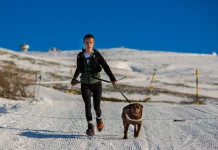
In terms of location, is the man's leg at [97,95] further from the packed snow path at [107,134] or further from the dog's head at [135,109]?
the dog's head at [135,109]

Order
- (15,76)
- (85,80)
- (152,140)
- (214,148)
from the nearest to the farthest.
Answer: (214,148)
(152,140)
(85,80)
(15,76)

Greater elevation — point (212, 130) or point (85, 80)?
point (85, 80)

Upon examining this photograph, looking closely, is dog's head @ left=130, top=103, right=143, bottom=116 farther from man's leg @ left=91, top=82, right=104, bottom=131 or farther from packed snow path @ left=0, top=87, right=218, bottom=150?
man's leg @ left=91, top=82, right=104, bottom=131

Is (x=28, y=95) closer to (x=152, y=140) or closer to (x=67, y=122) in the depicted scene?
(x=67, y=122)

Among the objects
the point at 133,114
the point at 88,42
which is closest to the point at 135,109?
the point at 133,114

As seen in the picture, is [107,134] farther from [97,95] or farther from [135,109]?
[135,109]

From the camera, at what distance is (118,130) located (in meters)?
5.48

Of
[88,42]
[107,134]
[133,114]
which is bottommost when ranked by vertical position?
[107,134]

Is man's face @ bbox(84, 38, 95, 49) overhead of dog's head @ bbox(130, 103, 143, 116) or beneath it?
overhead

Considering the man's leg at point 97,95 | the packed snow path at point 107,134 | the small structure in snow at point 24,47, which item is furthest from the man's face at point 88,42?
the small structure in snow at point 24,47

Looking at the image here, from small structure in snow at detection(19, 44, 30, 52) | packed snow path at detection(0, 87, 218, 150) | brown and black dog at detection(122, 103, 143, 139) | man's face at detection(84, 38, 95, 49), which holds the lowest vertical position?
packed snow path at detection(0, 87, 218, 150)

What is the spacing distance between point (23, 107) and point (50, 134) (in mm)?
3770

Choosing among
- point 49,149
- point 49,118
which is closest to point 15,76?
point 49,118

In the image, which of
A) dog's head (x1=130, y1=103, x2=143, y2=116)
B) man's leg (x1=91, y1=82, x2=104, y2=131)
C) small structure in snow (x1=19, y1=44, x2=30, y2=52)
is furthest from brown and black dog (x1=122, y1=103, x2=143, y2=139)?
small structure in snow (x1=19, y1=44, x2=30, y2=52)
